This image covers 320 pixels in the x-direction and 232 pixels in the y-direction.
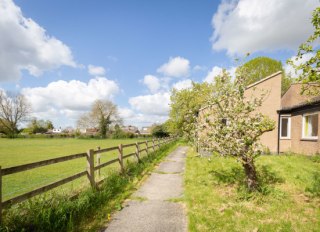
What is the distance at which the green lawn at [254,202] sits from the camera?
4875 mm

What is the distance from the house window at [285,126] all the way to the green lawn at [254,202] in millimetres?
8004

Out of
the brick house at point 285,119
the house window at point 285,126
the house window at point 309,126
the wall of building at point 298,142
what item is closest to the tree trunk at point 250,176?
the wall of building at point 298,142

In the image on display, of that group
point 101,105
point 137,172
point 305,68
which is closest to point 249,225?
point 305,68

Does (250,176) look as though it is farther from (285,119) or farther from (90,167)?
(285,119)

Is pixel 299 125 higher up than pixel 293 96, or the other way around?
pixel 293 96

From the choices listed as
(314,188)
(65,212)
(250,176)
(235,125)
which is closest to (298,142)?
(314,188)

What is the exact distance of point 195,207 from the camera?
5.91 metres

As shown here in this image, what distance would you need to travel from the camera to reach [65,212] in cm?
486

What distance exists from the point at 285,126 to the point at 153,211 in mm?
14791

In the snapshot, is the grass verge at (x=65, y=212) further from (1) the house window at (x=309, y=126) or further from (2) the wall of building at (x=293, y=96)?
(2) the wall of building at (x=293, y=96)

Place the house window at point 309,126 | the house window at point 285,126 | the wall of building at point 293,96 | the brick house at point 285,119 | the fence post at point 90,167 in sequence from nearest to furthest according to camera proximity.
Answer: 1. the fence post at point 90,167
2. the house window at point 309,126
3. the brick house at point 285,119
4. the house window at point 285,126
5. the wall of building at point 293,96

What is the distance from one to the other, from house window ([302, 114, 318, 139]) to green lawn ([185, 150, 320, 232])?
6.14m

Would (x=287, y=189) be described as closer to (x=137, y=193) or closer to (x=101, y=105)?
(x=137, y=193)

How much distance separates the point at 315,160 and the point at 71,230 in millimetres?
12374
